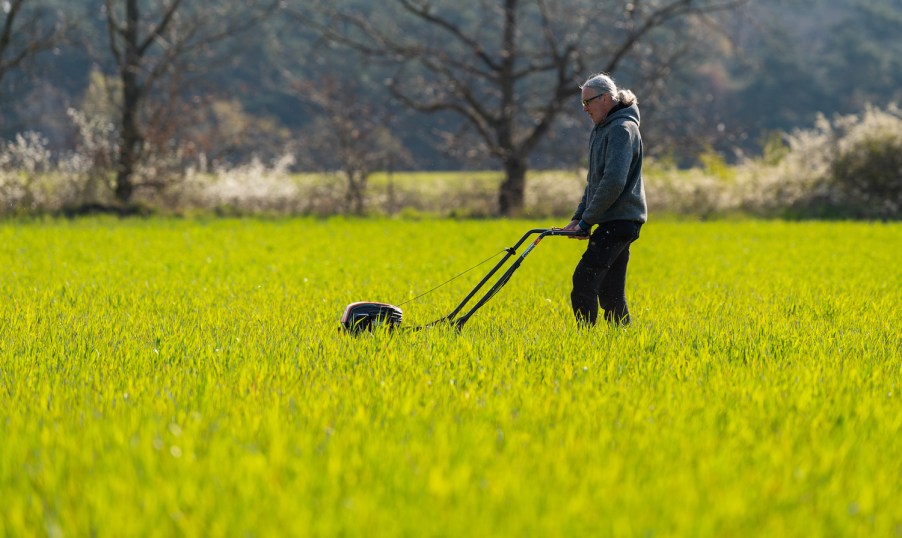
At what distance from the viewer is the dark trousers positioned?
6.95 metres

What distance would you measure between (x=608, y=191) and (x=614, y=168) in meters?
0.16

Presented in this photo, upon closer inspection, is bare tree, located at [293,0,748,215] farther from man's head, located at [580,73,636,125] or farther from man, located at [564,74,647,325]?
man's head, located at [580,73,636,125]

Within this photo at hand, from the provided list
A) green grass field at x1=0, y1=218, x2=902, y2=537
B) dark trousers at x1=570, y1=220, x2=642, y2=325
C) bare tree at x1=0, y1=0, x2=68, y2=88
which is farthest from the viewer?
bare tree at x1=0, y1=0, x2=68, y2=88

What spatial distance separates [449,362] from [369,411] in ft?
4.30

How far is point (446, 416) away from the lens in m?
4.31

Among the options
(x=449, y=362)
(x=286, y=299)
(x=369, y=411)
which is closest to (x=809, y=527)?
(x=369, y=411)

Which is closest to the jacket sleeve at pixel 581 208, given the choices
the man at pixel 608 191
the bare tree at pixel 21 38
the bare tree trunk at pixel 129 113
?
the man at pixel 608 191

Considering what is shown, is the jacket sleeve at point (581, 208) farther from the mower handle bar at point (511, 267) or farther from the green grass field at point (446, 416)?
the green grass field at point (446, 416)

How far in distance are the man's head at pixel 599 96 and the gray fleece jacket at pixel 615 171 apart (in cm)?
9

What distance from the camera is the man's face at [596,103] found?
666cm

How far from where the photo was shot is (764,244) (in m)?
16.3

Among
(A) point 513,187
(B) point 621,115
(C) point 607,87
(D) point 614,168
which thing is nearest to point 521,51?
(A) point 513,187

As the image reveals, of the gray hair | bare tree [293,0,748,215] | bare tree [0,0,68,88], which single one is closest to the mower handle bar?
the gray hair

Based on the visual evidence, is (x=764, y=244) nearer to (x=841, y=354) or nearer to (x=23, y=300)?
(x=841, y=354)
